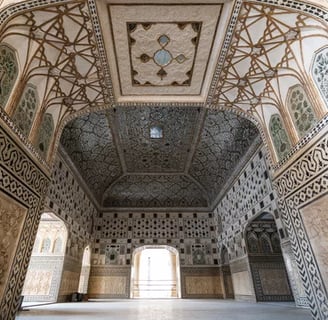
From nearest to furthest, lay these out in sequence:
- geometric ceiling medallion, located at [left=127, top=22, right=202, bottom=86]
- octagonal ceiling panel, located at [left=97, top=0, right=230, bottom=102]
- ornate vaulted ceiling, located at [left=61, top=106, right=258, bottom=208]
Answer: octagonal ceiling panel, located at [left=97, top=0, right=230, bottom=102], geometric ceiling medallion, located at [left=127, top=22, right=202, bottom=86], ornate vaulted ceiling, located at [left=61, top=106, right=258, bottom=208]

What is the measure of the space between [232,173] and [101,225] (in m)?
6.93

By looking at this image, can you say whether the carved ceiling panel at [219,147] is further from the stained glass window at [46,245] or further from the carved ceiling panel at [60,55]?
the stained glass window at [46,245]

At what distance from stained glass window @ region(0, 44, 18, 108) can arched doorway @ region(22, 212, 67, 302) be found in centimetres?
500

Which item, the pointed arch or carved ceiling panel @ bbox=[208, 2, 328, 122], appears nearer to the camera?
carved ceiling panel @ bbox=[208, 2, 328, 122]

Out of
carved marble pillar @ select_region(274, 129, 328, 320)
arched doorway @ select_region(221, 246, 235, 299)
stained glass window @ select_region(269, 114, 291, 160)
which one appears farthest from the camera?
arched doorway @ select_region(221, 246, 235, 299)

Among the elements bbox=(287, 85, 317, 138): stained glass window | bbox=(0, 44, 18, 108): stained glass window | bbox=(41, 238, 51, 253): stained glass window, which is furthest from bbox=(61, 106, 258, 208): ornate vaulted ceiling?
bbox=(0, 44, 18, 108): stained glass window

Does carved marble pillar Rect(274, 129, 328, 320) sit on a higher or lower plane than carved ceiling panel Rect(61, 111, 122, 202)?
lower

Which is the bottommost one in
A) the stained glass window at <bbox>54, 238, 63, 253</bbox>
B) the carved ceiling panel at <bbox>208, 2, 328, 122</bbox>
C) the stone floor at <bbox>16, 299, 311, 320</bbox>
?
the stone floor at <bbox>16, 299, 311, 320</bbox>

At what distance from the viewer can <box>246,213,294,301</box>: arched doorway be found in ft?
24.7

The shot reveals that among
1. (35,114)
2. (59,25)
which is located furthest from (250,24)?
(35,114)

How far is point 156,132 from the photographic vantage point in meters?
8.55

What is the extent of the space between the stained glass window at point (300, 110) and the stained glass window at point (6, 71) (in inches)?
160

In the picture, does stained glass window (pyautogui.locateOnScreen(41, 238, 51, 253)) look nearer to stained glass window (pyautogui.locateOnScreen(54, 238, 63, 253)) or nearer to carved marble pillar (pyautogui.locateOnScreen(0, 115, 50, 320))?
stained glass window (pyautogui.locateOnScreen(54, 238, 63, 253))

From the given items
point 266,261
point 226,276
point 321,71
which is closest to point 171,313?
point 321,71
